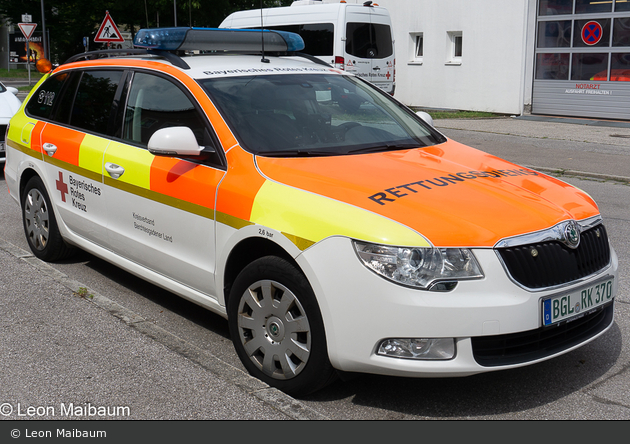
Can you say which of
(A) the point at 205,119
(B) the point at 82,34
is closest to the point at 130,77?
(A) the point at 205,119

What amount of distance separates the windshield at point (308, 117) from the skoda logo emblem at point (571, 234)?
4.11 ft

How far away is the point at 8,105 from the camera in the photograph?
34.9 ft

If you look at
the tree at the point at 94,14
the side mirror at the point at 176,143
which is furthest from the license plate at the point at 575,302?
the tree at the point at 94,14

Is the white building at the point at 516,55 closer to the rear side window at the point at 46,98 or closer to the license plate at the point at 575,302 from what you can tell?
the rear side window at the point at 46,98

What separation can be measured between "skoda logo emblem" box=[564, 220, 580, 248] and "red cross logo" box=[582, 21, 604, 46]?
664 inches

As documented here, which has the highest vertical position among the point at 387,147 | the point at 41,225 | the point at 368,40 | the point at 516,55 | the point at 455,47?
the point at 368,40

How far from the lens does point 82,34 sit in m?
42.4

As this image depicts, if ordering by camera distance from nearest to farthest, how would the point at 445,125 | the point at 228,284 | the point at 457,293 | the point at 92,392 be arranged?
the point at 457,293 < the point at 92,392 < the point at 228,284 < the point at 445,125

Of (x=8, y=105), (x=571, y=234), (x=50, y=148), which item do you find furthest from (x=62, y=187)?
(x=8, y=105)

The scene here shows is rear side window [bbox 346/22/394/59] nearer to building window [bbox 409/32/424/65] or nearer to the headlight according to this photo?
building window [bbox 409/32/424/65]

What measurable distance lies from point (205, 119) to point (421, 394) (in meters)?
1.92

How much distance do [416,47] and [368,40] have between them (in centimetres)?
518

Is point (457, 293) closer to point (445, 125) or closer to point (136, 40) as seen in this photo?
point (136, 40)

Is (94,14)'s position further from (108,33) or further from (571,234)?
(571,234)
